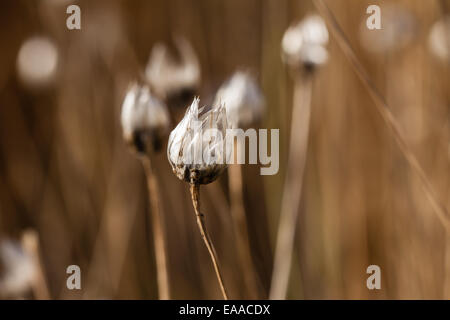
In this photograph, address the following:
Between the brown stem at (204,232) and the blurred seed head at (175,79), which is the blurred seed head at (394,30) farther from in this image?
the brown stem at (204,232)

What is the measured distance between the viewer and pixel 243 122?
41cm

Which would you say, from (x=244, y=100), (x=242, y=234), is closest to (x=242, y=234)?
(x=242, y=234)

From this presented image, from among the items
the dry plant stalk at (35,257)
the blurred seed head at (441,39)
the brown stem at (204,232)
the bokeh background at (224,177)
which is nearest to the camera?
the brown stem at (204,232)

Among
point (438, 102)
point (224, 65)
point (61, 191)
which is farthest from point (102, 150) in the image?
point (438, 102)

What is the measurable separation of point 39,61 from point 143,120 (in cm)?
42

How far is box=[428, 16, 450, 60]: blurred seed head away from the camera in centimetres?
47

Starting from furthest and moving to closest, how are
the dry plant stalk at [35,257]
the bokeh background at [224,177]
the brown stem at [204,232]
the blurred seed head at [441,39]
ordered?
the bokeh background at [224,177] < the blurred seed head at [441,39] < the dry plant stalk at [35,257] < the brown stem at [204,232]

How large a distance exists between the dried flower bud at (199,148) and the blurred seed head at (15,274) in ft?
0.76

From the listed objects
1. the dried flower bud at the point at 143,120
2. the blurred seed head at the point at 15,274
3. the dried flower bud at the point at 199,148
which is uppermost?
the dried flower bud at the point at 143,120

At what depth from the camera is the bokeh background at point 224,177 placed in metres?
0.58

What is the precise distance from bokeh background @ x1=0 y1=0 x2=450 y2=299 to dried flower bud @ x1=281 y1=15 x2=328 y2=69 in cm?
19

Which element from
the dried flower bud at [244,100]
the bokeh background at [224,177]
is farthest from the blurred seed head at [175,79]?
the bokeh background at [224,177]
